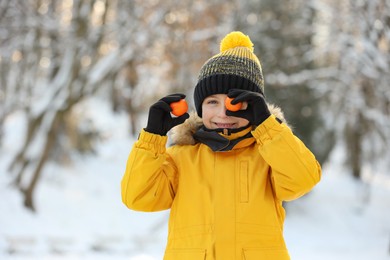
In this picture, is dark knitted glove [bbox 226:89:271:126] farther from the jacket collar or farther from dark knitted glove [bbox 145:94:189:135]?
dark knitted glove [bbox 145:94:189:135]

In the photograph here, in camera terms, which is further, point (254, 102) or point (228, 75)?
point (228, 75)

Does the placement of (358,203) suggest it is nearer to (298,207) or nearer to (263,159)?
(298,207)

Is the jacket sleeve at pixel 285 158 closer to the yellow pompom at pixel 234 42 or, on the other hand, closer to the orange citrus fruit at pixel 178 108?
the orange citrus fruit at pixel 178 108

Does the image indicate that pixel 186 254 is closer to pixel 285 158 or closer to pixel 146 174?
pixel 146 174

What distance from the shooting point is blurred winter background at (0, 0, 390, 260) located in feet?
30.9

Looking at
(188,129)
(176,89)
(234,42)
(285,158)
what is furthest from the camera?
(176,89)

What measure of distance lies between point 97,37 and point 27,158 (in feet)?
10.4

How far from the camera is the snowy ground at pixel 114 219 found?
8.56 m

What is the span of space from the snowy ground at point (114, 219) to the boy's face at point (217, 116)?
520cm

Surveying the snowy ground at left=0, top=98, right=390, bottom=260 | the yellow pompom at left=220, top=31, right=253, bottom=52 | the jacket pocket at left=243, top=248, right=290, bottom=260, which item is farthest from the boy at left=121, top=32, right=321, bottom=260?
the snowy ground at left=0, top=98, right=390, bottom=260

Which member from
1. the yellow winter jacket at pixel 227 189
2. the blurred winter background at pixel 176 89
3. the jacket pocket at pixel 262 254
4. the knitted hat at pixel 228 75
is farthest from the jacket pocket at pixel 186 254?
the blurred winter background at pixel 176 89

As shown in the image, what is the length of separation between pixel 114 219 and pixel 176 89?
5457 mm

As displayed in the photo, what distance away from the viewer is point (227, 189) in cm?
219

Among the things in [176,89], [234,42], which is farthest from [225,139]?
[176,89]
